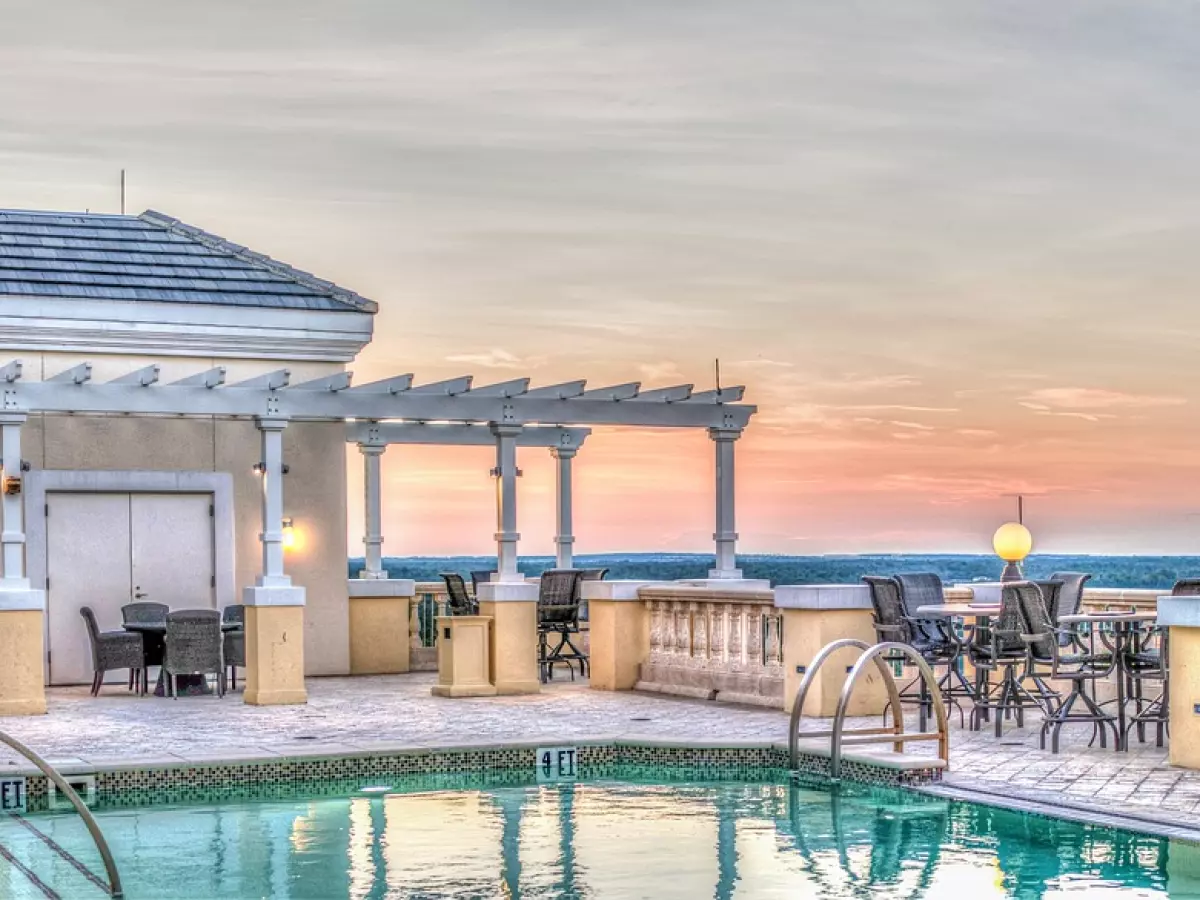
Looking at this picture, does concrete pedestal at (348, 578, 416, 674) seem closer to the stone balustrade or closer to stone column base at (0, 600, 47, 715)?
the stone balustrade

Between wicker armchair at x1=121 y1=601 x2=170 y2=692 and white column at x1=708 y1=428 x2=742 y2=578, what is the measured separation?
19.5 feet

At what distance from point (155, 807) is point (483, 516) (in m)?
18.4

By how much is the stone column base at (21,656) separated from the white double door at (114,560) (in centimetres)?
267

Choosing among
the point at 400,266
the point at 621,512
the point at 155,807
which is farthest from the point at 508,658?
the point at 621,512

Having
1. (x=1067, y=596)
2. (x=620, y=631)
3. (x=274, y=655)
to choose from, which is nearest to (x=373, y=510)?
(x=620, y=631)

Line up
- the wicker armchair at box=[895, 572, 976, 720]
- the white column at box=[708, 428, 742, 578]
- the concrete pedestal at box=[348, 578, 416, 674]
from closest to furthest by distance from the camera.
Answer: the wicker armchair at box=[895, 572, 976, 720]
the white column at box=[708, 428, 742, 578]
the concrete pedestal at box=[348, 578, 416, 674]

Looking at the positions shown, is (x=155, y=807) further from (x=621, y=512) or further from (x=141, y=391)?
(x=621, y=512)

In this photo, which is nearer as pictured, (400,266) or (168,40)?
(168,40)

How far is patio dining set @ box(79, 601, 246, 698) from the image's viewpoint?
1703 cm

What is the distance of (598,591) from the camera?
17.8m

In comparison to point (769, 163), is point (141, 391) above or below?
below

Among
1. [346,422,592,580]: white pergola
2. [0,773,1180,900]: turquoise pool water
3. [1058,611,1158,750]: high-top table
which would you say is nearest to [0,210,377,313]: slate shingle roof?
[346,422,592,580]: white pergola

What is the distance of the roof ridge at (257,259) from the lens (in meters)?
20.2

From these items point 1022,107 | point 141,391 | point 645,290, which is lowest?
point 141,391
